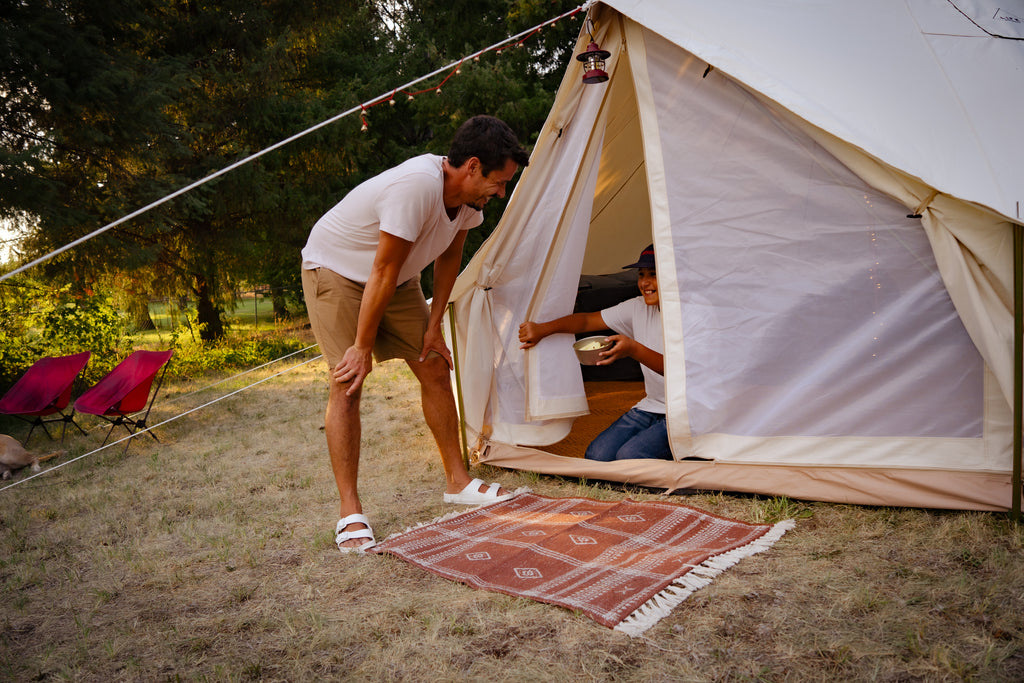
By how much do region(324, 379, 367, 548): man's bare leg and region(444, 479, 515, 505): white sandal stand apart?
0.49 metres

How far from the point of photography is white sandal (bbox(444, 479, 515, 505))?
9.95ft

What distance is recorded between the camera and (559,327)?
3.41 meters

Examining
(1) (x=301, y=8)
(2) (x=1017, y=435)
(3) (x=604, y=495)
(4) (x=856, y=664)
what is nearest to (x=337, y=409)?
(3) (x=604, y=495)

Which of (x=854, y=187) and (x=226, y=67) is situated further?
(x=226, y=67)

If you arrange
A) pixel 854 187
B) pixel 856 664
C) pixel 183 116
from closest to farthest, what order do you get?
1. pixel 856 664
2. pixel 854 187
3. pixel 183 116

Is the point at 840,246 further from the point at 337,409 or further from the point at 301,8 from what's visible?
the point at 301,8

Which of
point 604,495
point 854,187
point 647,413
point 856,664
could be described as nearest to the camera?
point 856,664

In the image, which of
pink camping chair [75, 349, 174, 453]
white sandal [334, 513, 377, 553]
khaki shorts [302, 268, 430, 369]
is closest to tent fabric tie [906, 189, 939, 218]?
khaki shorts [302, 268, 430, 369]

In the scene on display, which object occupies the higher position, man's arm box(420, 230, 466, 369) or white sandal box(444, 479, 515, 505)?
man's arm box(420, 230, 466, 369)

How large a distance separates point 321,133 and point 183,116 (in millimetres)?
1607

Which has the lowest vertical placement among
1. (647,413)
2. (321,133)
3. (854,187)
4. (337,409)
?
(647,413)

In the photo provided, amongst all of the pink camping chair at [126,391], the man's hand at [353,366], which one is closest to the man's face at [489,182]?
the man's hand at [353,366]

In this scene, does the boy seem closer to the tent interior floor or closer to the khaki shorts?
the tent interior floor

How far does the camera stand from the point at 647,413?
10.9 ft
